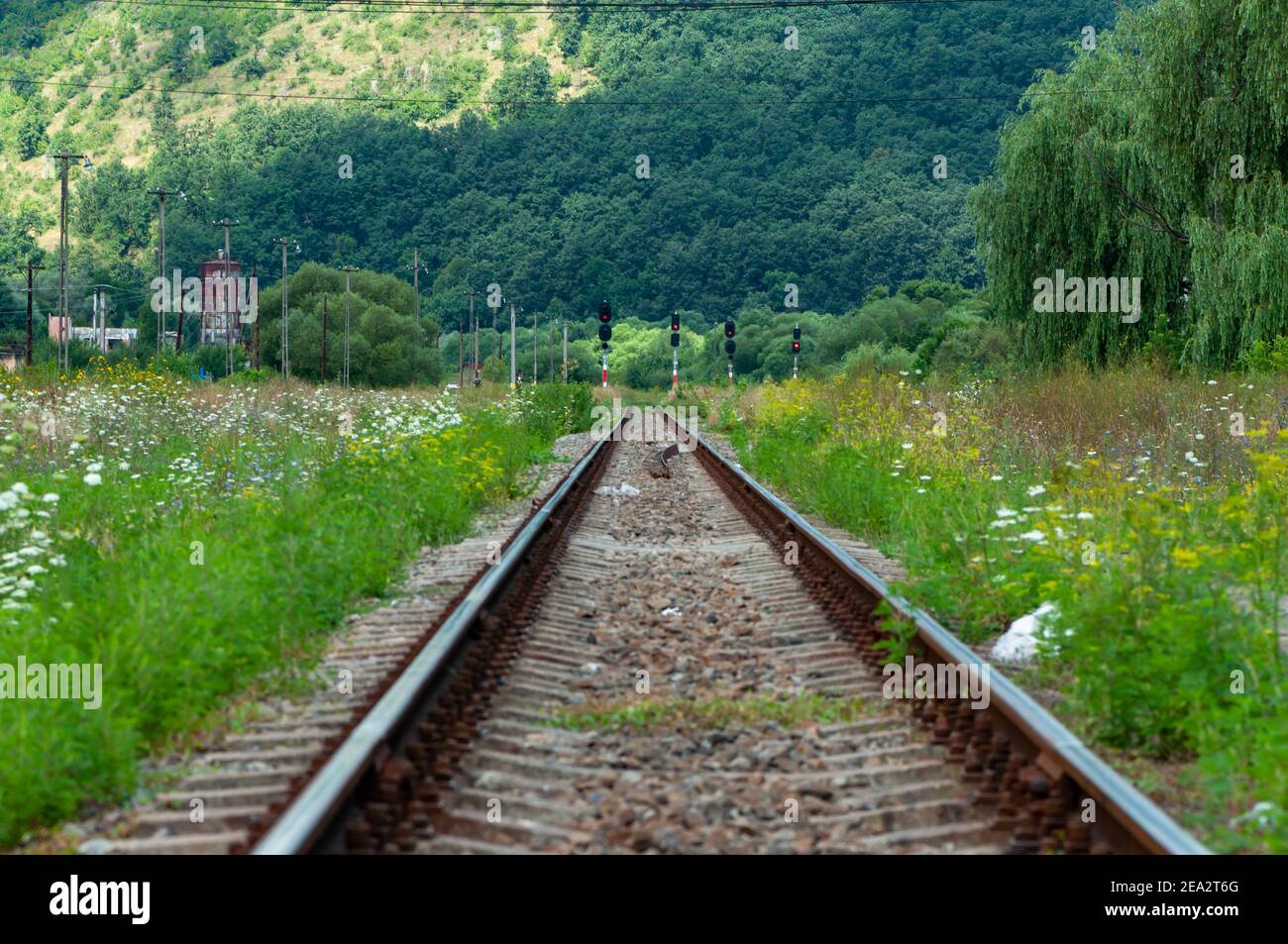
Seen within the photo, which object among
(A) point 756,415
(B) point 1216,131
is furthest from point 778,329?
(B) point 1216,131

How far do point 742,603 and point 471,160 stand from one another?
12278 centimetres

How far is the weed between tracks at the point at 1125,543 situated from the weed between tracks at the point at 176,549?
3564mm

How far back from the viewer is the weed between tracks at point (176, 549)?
5.05m

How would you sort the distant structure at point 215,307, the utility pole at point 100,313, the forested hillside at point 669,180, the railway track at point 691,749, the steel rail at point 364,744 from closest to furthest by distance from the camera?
the steel rail at point 364,744 < the railway track at point 691,749 < the utility pole at point 100,313 < the distant structure at point 215,307 < the forested hillside at point 669,180

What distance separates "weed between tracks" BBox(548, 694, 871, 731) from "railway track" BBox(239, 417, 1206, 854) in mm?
16

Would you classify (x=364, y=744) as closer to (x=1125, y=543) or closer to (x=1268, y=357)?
(x=1125, y=543)

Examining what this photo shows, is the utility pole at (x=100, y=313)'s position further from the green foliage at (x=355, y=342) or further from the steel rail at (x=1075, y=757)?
the steel rail at (x=1075, y=757)

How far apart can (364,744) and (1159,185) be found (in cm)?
2321

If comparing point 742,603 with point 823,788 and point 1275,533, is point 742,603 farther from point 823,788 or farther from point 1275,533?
point 823,788

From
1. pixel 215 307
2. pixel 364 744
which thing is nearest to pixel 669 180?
pixel 215 307

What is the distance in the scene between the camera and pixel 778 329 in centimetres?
10731

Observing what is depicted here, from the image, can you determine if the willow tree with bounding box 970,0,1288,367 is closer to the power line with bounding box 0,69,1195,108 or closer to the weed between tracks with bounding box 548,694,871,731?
the weed between tracks with bounding box 548,694,871,731

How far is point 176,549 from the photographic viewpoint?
27.3 feet

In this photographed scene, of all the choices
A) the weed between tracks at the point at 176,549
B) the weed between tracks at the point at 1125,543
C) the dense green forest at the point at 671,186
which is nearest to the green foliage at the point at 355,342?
the dense green forest at the point at 671,186
